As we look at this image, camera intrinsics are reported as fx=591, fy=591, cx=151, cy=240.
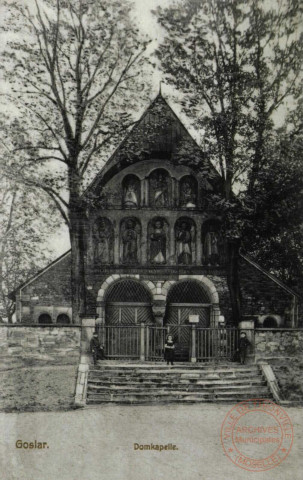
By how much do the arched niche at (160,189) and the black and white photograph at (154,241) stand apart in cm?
5

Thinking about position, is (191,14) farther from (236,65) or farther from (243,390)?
(243,390)

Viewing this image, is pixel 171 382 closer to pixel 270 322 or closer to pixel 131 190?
pixel 270 322

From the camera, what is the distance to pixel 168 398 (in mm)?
15859

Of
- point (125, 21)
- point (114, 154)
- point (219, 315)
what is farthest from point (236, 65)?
point (219, 315)

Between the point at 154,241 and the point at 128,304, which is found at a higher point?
the point at 154,241

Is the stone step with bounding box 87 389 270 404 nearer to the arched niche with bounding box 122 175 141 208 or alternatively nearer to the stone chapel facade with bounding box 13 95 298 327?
the stone chapel facade with bounding box 13 95 298 327

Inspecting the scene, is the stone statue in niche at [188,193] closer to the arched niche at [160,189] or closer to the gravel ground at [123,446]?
the arched niche at [160,189]

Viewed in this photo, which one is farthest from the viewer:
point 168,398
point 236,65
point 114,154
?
point 114,154

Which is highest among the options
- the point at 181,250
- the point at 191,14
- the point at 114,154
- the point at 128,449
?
the point at 191,14

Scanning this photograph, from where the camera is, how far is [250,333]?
18.7 metres

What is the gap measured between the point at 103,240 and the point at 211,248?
4.10 metres

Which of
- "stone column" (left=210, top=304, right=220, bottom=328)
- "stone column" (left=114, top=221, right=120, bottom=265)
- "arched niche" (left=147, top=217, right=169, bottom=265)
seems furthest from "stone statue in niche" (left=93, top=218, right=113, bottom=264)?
"stone column" (left=210, top=304, right=220, bottom=328)

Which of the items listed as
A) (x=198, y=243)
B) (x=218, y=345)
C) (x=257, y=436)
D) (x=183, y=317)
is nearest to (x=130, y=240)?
(x=198, y=243)

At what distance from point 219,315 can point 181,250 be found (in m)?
2.82
